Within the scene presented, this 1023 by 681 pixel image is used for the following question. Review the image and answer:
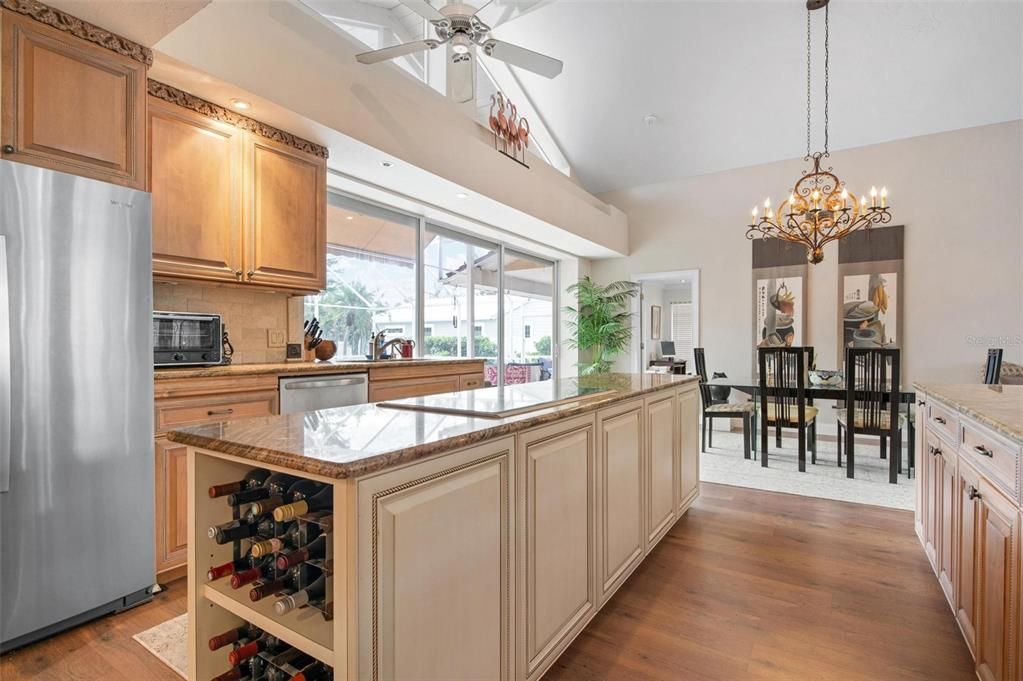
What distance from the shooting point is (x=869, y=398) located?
4098 mm

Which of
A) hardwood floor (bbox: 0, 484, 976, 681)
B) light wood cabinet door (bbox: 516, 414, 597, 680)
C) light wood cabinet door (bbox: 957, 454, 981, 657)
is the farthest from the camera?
hardwood floor (bbox: 0, 484, 976, 681)

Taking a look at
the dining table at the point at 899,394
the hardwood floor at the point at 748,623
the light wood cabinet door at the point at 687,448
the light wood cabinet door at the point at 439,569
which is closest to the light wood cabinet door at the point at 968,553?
the hardwood floor at the point at 748,623

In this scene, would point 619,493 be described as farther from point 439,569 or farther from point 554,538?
point 439,569

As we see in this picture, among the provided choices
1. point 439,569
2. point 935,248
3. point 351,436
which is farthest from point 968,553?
point 935,248

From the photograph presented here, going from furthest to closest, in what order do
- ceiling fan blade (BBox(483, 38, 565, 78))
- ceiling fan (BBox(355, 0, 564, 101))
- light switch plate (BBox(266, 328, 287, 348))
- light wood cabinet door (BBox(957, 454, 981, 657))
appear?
light switch plate (BBox(266, 328, 287, 348)), ceiling fan blade (BBox(483, 38, 565, 78)), ceiling fan (BBox(355, 0, 564, 101)), light wood cabinet door (BBox(957, 454, 981, 657))

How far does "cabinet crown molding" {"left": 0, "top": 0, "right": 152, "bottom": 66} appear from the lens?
1.87m

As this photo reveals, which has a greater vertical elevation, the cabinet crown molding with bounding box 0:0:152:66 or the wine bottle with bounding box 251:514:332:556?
the cabinet crown molding with bounding box 0:0:152:66

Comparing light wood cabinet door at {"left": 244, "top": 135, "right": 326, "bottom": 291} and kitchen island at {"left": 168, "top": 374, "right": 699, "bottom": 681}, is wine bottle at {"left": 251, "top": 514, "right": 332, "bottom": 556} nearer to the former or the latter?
kitchen island at {"left": 168, "top": 374, "right": 699, "bottom": 681}

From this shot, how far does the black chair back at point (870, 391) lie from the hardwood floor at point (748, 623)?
1421 mm

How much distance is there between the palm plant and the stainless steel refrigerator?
5606 mm

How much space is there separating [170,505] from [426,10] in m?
2.54

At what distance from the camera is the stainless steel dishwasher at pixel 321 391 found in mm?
2764

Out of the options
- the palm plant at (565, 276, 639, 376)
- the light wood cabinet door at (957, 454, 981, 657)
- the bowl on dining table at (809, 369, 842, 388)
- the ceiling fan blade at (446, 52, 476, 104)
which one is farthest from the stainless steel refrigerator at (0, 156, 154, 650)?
the palm plant at (565, 276, 639, 376)

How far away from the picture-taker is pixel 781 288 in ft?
20.0
